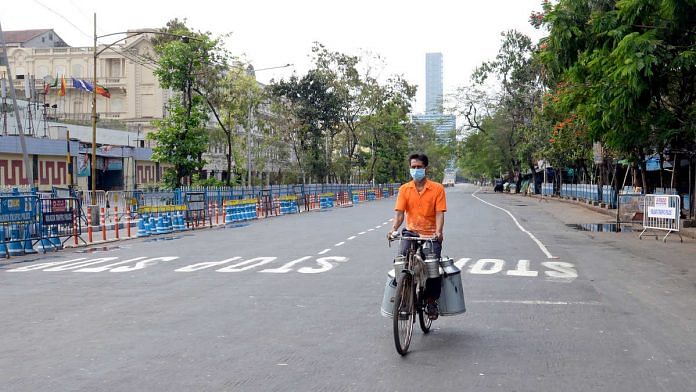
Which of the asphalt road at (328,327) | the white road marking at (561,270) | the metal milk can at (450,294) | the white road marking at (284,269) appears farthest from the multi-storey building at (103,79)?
the metal milk can at (450,294)

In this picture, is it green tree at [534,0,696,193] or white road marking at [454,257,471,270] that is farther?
green tree at [534,0,696,193]

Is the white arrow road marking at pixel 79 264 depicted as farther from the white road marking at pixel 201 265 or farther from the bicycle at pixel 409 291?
the bicycle at pixel 409 291

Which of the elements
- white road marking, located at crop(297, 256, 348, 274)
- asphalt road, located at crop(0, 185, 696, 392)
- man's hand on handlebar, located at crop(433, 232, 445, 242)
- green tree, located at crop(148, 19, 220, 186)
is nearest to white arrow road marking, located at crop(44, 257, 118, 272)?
asphalt road, located at crop(0, 185, 696, 392)

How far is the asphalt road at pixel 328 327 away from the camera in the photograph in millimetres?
6414

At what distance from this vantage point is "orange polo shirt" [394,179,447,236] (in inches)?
314

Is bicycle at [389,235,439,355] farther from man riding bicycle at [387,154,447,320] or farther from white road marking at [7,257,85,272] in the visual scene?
white road marking at [7,257,85,272]

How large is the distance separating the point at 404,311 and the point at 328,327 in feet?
5.89

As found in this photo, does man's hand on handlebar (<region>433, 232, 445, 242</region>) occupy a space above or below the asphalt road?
above

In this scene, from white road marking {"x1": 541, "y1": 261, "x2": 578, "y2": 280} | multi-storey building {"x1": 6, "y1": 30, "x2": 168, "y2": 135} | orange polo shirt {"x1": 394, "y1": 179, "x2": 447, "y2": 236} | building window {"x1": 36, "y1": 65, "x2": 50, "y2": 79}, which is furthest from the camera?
building window {"x1": 36, "y1": 65, "x2": 50, "y2": 79}

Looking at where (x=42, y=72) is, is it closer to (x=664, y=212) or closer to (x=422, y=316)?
(x=664, y=212)

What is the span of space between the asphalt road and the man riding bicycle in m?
0.58

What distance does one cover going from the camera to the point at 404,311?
278 inches

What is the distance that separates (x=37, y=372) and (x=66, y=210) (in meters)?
16.0

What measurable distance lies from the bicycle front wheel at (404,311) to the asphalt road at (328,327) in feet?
0.63
